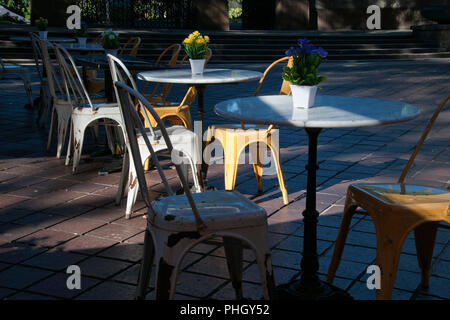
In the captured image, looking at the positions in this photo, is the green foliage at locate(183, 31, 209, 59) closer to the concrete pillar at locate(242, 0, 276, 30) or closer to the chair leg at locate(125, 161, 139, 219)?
the chair leg at locate(125, 161, 139, 219)

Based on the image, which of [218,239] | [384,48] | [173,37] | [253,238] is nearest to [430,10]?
[384,48]

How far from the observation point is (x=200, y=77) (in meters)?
4.45

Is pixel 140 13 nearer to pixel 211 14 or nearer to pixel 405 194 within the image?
pixel 211 14

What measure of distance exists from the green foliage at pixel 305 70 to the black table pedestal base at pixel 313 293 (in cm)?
95

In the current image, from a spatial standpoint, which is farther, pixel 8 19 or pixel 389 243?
pixel 8 19

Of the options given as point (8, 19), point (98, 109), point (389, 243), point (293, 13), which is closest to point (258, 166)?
point (98, 109)

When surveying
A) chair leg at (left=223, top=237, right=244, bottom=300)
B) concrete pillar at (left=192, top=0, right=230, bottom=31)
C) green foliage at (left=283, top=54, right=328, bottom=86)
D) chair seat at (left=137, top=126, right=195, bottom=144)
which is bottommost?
chair leg at (left=223, top=237, right=244, bottom=300)

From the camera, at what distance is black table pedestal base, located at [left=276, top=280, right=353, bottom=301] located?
2.85m

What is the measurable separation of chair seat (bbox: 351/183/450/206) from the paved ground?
0.53m

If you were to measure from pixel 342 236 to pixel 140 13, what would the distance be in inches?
766

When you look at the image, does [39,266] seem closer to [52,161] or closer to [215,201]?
[215,201]

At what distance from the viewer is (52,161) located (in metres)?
5.59

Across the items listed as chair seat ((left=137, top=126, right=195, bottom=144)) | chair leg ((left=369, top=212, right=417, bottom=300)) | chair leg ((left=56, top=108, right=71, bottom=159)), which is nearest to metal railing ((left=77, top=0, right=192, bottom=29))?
chair leg ((left=56, top=108, right=71, bottom=159))
